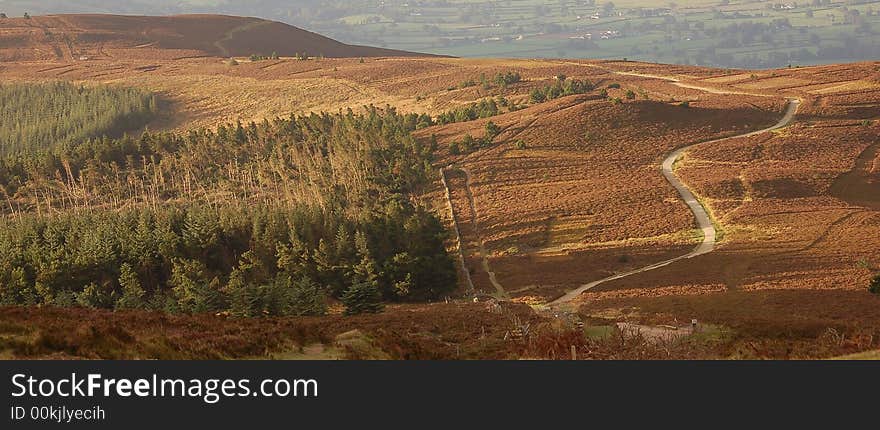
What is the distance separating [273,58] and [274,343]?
293 ft

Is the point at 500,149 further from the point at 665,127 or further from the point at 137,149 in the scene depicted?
the point at 137,149

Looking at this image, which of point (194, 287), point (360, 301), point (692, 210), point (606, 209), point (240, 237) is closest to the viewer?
point (360, 301)

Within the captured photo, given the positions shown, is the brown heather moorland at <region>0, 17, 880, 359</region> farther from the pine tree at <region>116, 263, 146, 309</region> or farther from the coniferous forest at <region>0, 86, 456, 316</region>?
the pine tree at <region>116, 263, 146, 309</region>

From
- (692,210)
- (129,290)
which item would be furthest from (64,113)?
(692,210)

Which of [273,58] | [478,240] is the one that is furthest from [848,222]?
[273,58]

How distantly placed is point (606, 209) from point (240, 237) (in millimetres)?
18760

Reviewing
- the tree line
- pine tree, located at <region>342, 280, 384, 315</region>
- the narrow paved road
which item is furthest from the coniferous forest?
the tree line

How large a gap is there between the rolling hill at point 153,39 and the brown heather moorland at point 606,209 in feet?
54.8

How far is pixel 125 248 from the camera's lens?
3192 centimetres

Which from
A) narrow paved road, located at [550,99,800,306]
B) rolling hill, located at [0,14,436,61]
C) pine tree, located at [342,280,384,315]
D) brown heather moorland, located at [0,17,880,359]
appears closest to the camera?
brown heather moorland, located at [0,17,880,359]

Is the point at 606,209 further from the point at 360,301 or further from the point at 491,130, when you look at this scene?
the point at 360,301

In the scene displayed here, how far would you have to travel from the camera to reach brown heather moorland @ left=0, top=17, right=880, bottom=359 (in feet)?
58.5

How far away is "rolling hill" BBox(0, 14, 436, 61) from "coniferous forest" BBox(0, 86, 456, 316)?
61.3 meters

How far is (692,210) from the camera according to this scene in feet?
140
